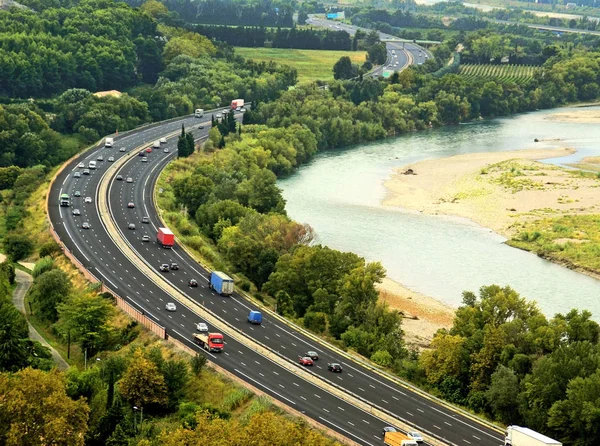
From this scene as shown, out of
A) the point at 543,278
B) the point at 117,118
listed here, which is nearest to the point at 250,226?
the point at 543,278

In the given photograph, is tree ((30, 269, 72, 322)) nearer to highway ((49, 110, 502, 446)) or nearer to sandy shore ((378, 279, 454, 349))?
highway ((49, 110, 502, 446))

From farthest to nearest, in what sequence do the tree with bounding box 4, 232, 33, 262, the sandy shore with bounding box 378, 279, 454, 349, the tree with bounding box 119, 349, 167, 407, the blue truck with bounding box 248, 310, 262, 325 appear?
the tree with bounding box 4, 232, 33, 262 → the sandy shore with bounding box 378, 279, 454, 349 → the blue truck with bounding box 248, 310, 262, 325 → the tree with bounding box 119, 349, 167, 407

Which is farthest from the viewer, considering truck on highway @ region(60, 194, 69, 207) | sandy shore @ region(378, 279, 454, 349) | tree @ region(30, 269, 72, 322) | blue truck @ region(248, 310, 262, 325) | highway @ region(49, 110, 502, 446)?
truck on highway @ region(60, 194, 69, 207)

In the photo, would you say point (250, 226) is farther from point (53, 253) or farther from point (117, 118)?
point (117, 118)

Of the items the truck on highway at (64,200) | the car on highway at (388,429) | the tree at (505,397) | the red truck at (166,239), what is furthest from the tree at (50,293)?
the tree at (505,397)

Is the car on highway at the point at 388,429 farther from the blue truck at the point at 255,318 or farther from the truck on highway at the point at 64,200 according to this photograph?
the truck on highway at the point at 64,200

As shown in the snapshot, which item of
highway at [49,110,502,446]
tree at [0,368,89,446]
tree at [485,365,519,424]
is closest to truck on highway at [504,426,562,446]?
highway at [49,110,502,446]

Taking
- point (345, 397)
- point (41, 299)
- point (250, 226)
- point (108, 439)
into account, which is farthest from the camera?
point (250, 226)
